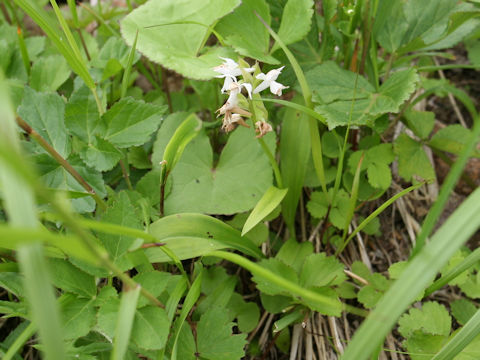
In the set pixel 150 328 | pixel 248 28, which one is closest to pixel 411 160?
pixel 248 28

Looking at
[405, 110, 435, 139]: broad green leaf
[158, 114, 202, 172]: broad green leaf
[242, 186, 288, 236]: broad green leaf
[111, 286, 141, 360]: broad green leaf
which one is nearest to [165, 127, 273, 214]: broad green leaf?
[242, 186, 288, 236]: broad green leaf

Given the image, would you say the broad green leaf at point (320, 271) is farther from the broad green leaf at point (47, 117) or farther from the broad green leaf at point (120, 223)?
the broad green leaf at point (47, 117)

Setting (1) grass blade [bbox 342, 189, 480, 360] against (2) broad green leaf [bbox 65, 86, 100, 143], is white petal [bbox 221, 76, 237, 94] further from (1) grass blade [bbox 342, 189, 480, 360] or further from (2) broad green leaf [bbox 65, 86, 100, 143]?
(1) grass blade [bbox 342, 189, 480, 360]

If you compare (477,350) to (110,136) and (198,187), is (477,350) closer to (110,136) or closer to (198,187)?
(198,187)

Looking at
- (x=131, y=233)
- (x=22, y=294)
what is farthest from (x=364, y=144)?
(x=22, y=294)

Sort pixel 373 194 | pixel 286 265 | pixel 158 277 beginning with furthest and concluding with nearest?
1. pixel 373 194
2. pixel 286 265
3. pixel 158 277
